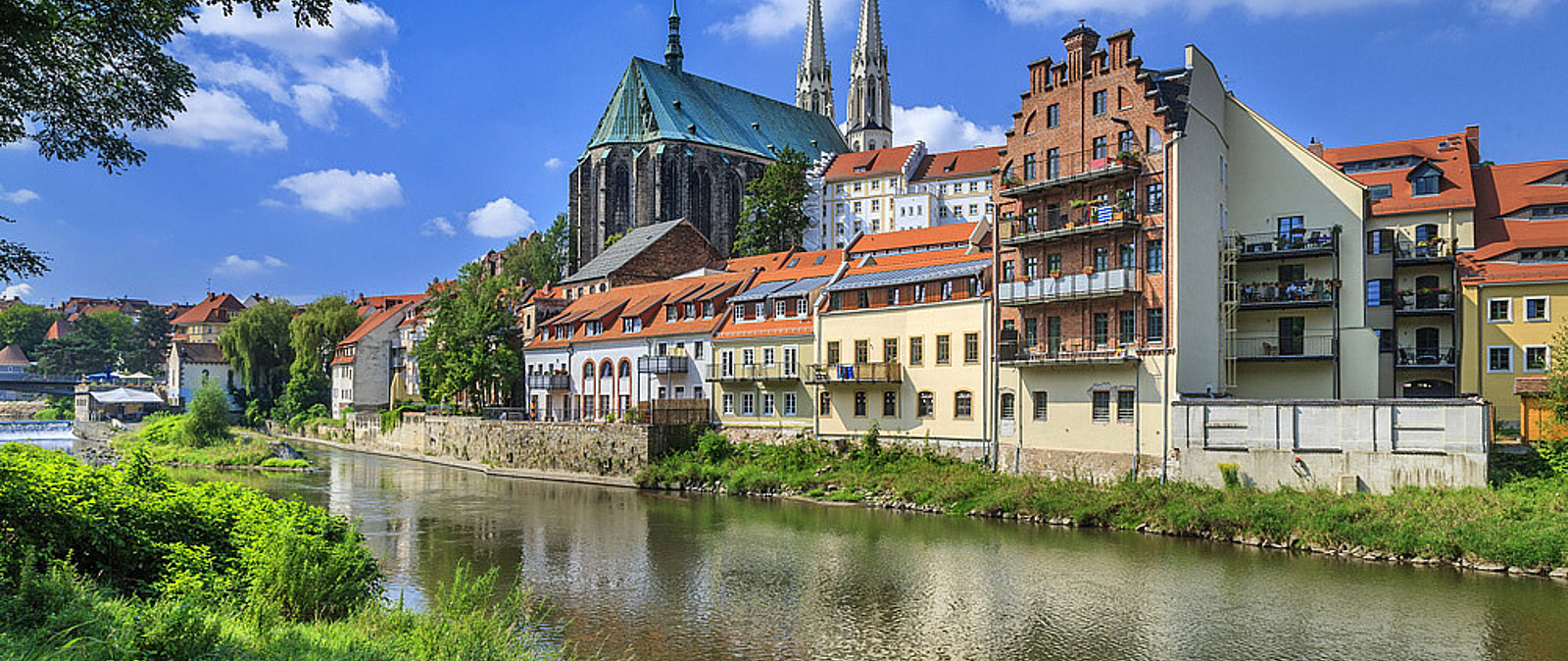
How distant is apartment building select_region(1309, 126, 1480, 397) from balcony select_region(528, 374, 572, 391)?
4206cm

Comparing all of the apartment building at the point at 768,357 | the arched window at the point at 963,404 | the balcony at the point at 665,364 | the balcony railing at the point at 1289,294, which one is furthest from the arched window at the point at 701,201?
the balcony railing at the point at 1289,294

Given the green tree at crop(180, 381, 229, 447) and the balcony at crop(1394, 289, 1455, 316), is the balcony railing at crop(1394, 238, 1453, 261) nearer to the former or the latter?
the balcony at crop(1394, 289, 1455, 316)

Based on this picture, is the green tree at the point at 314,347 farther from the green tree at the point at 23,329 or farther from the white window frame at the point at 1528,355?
the white window frame at the point at 1528,355

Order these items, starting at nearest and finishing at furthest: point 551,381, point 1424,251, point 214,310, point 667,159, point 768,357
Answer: point 1424,251, point 768,357, point 551,381, point 667,159, point 214,310

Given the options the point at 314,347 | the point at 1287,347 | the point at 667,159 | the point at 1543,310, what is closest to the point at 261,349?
the point at 314,347

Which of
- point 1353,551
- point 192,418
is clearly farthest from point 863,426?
point 192,418

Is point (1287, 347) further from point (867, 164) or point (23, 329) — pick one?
point (23, 329)

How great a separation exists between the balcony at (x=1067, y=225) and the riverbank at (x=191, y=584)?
24316 mm

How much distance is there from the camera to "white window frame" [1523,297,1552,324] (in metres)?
38.0

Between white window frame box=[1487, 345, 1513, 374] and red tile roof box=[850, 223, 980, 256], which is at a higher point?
red tile roof box=[850, 223, 980, 256]

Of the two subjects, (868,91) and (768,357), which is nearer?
(768,357)

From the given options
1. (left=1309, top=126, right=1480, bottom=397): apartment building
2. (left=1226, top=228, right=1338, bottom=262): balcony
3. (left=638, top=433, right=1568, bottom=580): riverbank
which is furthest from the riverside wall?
(left=1309, top=126, right=1480, bottom=397): apartment building

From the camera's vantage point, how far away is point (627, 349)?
60.2 m

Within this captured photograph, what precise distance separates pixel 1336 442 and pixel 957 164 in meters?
88.6
